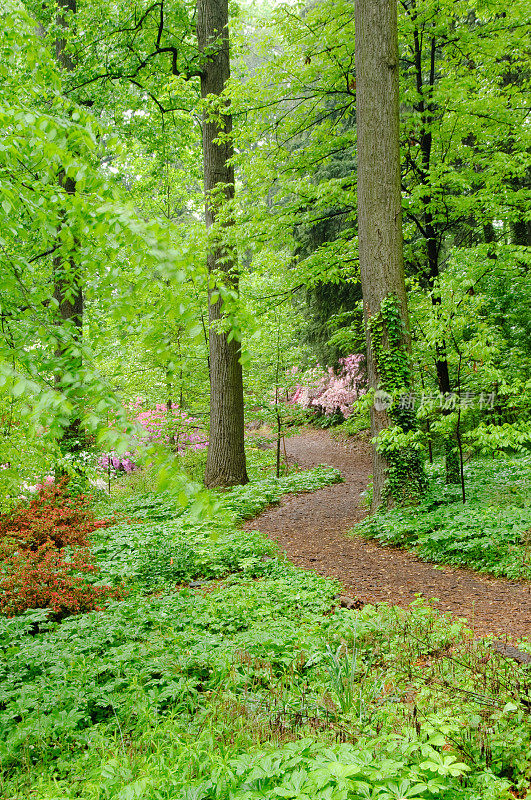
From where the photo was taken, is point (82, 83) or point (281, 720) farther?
point (82, 83)

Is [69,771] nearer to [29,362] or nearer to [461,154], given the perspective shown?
[29,362]

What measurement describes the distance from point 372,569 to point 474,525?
1188 millimetres

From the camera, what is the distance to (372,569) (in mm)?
5211

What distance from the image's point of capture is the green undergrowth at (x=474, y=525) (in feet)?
15.9

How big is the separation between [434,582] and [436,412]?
2988mm

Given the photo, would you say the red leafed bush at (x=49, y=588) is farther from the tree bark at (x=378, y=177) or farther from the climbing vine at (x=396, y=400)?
the tree bark at (x=378, y=177)

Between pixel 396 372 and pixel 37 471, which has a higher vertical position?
pixel 396 372

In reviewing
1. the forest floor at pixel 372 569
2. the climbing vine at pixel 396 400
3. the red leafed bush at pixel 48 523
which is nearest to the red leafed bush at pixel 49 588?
the red leafed bush at pixel 48 523

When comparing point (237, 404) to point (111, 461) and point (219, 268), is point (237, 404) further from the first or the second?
point (111, 461)

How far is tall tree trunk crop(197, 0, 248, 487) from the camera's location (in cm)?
859

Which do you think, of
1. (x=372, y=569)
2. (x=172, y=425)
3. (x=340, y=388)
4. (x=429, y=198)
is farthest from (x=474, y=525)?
(x=340, y=388)

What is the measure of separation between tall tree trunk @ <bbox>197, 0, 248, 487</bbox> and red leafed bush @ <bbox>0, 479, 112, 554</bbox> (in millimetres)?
2384

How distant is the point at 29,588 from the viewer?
15.2ft

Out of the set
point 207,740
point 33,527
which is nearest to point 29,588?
point 33,527
